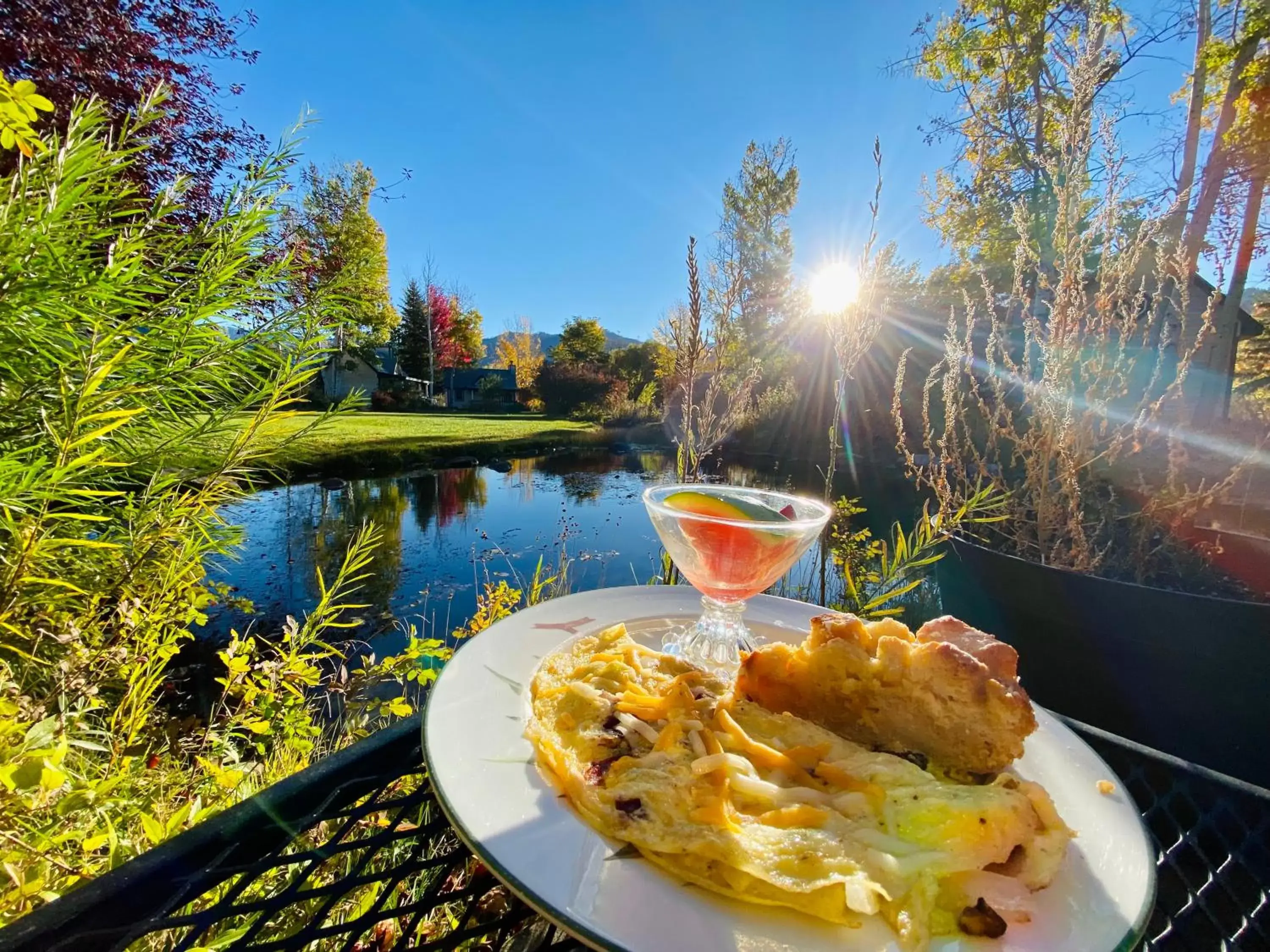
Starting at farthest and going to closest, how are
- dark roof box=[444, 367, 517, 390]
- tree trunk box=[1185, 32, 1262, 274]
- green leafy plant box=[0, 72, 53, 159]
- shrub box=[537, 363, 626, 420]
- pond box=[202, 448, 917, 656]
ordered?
dark roof box=[444, 367, 517, 390] → shrub box=[537, 363, 626, 420] → tree trunk box=[1185, 32, 1262, 274] → pond box=[202, 448, 917, 656] → green leafy plant box=[0, 72, 53, 159]

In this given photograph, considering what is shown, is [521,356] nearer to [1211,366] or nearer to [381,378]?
[381,378]

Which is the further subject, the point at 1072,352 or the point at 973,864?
the point at 1072,352

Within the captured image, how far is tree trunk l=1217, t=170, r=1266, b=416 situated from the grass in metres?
9.77

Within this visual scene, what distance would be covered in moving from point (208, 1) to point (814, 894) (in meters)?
6.18

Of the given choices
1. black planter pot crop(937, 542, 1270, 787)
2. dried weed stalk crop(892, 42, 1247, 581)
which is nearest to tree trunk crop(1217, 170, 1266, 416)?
dried weed stalk crop(892, 42, 1247, 581)

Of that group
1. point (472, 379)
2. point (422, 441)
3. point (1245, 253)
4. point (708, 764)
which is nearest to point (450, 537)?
point (708, 764)

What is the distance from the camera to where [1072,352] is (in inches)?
90.9

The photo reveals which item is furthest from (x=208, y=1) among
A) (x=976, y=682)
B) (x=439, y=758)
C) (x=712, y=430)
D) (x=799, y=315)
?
(x=799, y=315)

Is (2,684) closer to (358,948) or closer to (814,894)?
(358,948)

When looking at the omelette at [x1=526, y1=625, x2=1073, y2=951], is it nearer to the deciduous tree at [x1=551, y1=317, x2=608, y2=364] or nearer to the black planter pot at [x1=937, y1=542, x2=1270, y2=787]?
the black planter pot at [x1=937, y1=542, x2=1270, y2=787]

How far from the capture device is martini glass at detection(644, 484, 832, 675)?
1.13 meters

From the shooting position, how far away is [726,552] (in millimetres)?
1175

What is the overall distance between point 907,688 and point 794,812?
26 centimetres

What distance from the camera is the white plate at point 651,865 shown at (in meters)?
0.47
